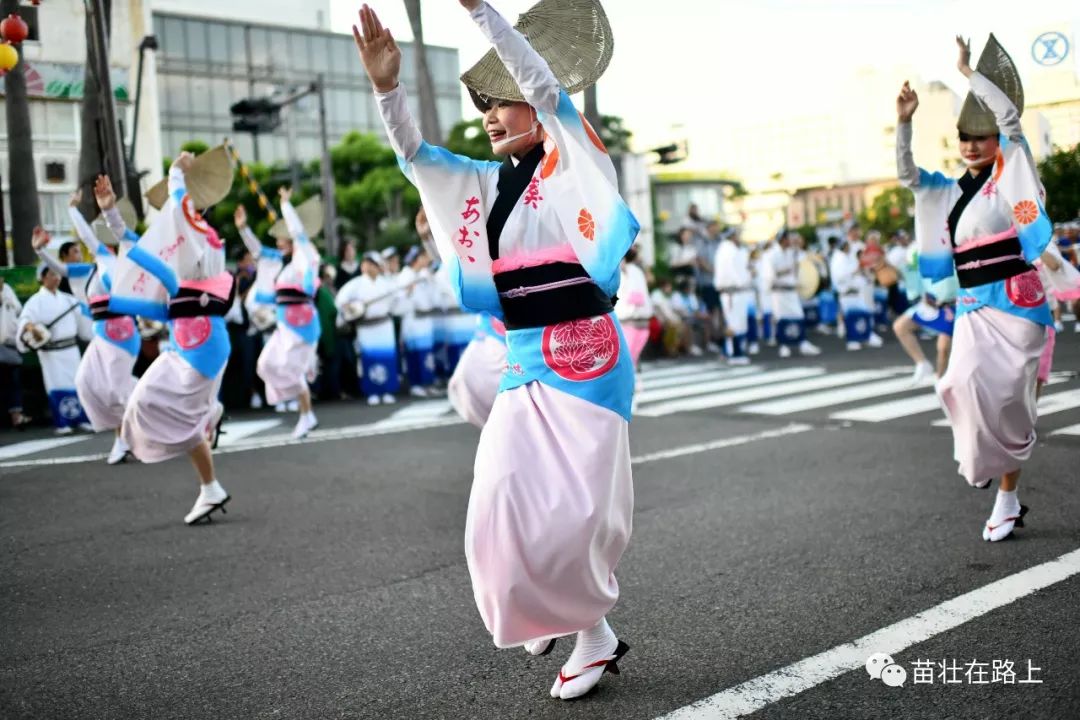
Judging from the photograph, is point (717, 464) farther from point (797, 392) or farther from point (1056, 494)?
point (797, 392)

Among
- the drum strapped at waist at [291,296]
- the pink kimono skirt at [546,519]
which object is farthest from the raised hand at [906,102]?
the drum strapped at waist at [291,296]

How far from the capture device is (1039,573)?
4090 mm

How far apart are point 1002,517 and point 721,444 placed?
339 centimetres

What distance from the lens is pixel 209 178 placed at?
6.63m

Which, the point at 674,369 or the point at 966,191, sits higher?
the point at 966,191

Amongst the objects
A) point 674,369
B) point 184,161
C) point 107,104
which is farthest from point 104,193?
point 674,369

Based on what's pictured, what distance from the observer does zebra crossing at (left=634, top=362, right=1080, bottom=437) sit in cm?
887

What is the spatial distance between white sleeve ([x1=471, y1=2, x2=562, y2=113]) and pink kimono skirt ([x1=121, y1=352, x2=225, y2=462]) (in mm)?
3862

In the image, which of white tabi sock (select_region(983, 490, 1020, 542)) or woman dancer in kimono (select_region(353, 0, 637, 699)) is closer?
woman dancer in kimono (select_region(353, 0, 637, 699))

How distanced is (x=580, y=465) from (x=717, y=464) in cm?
425

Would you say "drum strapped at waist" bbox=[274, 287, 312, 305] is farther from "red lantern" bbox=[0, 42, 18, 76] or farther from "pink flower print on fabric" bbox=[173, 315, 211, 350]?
"pink flower print on fabric" bbox=[173, 315, 211, 350]

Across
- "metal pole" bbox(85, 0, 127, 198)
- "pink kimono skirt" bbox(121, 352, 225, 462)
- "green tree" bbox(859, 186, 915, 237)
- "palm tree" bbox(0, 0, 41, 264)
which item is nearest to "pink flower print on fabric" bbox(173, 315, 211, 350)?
"pink kimono skirt" bbox(121, 352, 225, 462)

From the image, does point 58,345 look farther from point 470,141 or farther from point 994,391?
point 470,141

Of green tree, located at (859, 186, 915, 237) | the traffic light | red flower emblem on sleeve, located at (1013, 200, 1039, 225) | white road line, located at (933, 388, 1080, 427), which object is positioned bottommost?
white road line, located at (933, 388, 1080, 427)
